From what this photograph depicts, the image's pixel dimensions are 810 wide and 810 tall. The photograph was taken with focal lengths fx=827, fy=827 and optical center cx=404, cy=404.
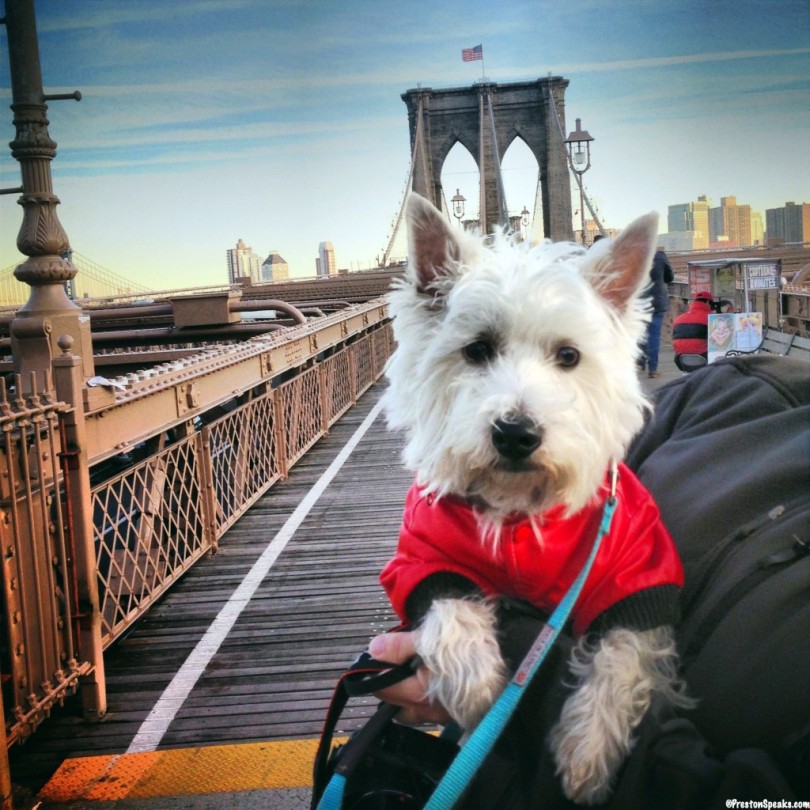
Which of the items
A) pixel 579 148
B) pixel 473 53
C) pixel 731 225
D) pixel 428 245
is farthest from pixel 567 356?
pixel 473 53

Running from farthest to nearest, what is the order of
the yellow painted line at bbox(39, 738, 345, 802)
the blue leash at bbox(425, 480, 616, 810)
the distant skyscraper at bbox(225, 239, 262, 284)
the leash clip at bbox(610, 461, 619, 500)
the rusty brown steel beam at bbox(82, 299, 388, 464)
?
1. the distant skyscraper at bbox(225, 239, 262, 284)
2. the rusty brown steel beam at bbox(82, 299, 388, 464)
3. the yellow painted line at bbox(39, 738, 345, 802)
4. the leash clip at bbox(610, 461, 619, 500)
5. the blue leash at bbox(425, 480, 616, 810)

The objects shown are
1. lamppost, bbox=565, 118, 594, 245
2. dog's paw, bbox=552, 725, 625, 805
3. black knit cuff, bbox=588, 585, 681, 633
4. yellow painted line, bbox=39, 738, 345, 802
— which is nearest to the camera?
dog's paw, bbox=552, 725, 625, 805

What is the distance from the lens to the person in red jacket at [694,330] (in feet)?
15.7

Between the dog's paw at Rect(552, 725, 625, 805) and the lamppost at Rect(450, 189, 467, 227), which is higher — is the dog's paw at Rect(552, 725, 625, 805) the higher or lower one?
the lower one

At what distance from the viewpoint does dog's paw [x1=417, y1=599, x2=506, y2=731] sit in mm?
1560

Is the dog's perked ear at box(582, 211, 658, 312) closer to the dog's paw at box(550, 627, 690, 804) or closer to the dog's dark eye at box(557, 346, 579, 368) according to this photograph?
the dog's dark eye at box(557, 346, 579, 368)

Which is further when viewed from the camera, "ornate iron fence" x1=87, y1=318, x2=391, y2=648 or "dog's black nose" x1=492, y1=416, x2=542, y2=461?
"ornate iron fence" x1=87, y1=318, x2=391, y2=648

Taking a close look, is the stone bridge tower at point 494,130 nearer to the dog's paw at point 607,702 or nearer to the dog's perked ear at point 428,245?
the dog's perked ear at point 428,245

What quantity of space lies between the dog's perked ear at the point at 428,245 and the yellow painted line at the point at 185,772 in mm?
1900

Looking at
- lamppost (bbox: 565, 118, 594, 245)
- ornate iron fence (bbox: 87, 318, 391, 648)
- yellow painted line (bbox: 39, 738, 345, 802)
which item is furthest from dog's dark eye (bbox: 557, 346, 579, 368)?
Result: lamppost (bbox: 565, 118, 594, 245)

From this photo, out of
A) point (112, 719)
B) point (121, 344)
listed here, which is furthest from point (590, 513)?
point (121, 344)

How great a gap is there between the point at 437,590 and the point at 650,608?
0.42 metres

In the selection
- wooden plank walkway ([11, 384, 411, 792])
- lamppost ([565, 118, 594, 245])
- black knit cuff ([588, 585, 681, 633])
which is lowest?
wooden plank walkway ([11, 384, 411, 792])

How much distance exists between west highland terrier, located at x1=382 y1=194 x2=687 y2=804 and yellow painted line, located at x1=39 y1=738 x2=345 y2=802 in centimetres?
152
